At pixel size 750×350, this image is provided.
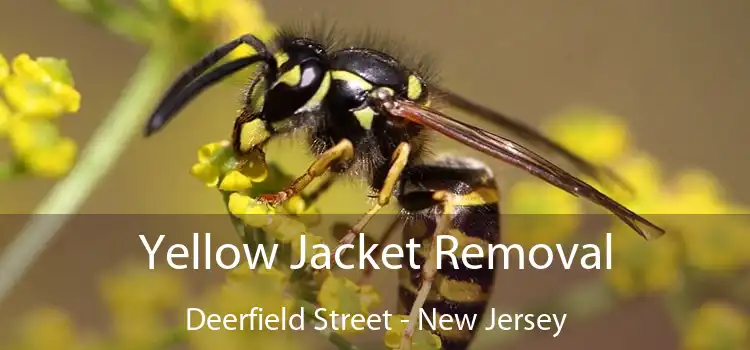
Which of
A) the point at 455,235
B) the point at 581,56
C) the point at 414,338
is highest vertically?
the point at 581,56

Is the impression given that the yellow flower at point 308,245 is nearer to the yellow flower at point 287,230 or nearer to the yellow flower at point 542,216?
the yellow flower at point 287,230

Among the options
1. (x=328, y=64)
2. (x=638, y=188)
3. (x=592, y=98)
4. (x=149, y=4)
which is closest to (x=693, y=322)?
(x=638, y=188)

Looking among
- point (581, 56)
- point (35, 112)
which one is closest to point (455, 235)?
point (35, 112)

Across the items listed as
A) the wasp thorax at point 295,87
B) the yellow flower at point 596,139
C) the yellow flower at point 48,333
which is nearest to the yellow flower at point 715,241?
the yellow flower at point 596,139

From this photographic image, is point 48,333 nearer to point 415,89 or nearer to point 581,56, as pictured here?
point 415,89

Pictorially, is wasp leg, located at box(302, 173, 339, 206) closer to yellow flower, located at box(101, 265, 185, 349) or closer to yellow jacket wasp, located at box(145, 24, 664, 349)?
yellow jacket wasp, located at box(145, 24, 664, 349)

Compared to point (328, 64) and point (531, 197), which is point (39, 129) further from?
point (531, 197)

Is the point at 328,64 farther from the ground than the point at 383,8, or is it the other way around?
the point at 383,8
